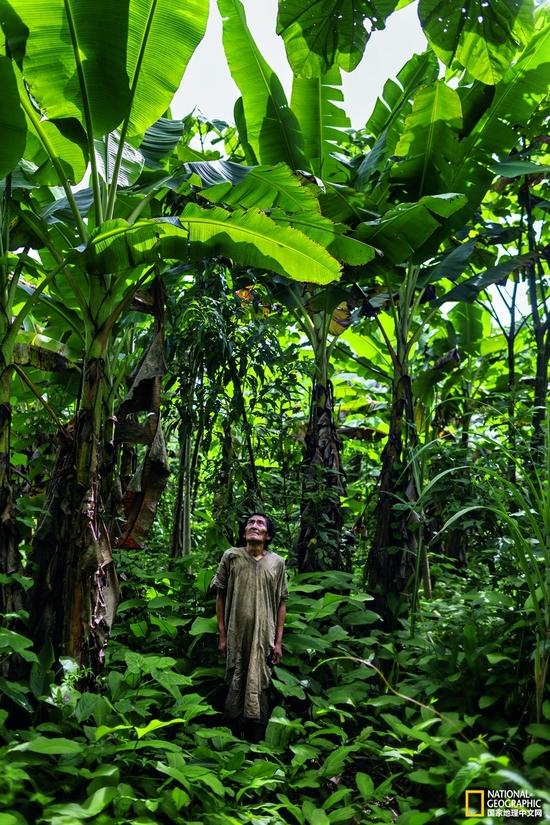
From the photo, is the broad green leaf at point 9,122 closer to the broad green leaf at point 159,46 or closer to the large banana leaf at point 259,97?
the broad green leaf at point 159,46

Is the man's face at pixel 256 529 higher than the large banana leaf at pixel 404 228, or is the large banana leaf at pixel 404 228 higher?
the large banana leaf at pixel 404 228

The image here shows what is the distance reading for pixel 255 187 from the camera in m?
4.36

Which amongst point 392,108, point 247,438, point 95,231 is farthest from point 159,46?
point 392,108

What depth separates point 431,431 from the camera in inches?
326

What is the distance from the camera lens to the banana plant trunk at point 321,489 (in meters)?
5.28

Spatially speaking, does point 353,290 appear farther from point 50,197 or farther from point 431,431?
point 431,431

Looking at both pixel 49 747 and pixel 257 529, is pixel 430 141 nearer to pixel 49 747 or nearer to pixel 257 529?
pixel 257 529

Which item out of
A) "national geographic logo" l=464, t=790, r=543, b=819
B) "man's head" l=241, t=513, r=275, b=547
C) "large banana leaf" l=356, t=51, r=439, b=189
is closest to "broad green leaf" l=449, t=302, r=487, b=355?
"large banana leaf" l=356, t=51, r=439, b=189

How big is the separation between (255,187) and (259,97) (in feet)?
4.93

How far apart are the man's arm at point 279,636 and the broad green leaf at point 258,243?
1.98m

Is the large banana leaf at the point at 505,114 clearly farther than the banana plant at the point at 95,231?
Yes

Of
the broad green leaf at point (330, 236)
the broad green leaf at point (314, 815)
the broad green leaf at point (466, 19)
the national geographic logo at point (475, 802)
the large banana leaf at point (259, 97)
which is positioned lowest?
the broad green leaf at point (314, 815)

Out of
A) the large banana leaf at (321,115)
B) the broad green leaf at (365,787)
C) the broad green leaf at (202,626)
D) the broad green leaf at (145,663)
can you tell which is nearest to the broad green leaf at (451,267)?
the large banana leaf at (321,115)

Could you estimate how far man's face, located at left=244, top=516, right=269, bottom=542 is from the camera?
4141 millimetres
